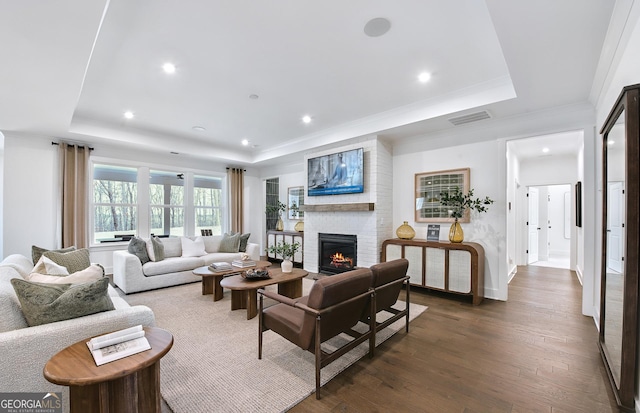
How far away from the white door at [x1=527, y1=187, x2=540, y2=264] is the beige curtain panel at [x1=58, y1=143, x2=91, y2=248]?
10.2m

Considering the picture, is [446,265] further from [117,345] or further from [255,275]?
[117,345]

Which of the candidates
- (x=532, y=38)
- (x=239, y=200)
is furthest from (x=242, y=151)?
(x=532, y=38)

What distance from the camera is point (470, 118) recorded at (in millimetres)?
3963

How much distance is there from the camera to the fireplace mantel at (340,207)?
16.1ft

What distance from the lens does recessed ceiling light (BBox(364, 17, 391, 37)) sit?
233 centimetres

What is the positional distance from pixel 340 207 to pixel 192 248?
3045mm

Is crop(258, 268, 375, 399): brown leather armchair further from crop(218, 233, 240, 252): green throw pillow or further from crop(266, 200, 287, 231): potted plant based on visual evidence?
crop(266, 200, 287, 231): potted plant

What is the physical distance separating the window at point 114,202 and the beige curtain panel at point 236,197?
2.23 meters

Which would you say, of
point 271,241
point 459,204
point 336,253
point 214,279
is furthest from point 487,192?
point 271,241

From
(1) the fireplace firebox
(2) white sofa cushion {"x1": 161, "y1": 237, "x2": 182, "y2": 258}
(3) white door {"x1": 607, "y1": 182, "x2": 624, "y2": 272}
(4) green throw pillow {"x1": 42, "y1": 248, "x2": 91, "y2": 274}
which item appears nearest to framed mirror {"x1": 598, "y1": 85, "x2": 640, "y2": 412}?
(3) white door {"x1": 607, "y1": 182, "x2": 624, "y2": 272}

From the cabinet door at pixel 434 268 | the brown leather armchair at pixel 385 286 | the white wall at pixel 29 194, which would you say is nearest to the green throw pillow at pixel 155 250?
the white wall at pixel 29 194

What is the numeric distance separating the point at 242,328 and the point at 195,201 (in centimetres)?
490

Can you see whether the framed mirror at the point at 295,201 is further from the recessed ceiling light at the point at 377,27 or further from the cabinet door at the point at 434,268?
the recessed ceiling light at the point at 377,27

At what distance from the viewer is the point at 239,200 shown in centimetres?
765
